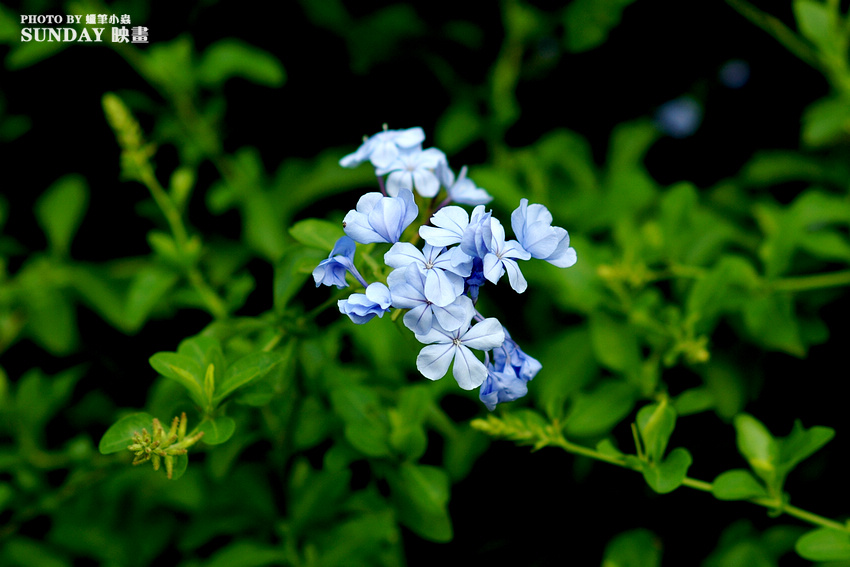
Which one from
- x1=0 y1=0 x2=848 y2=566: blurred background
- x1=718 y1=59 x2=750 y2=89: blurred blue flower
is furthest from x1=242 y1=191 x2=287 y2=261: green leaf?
x1=718 y1=59 x2=750 y2=89: blurred blue flower

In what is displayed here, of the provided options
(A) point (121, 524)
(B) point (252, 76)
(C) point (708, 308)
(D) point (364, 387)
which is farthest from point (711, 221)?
(A) point (121, 524)

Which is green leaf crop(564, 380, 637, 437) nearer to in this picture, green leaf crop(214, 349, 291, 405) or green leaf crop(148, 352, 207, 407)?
green leaf crop(214, 349, 291, 405)

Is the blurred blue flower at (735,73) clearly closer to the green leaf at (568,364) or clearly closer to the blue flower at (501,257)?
the green leaf at (568,364)

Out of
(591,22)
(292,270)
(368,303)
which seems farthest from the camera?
(591,22)

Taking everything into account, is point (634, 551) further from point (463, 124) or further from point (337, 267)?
point (463, 124)

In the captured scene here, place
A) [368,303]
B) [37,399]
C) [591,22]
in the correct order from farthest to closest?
[591,22], [37,399], [368,303]

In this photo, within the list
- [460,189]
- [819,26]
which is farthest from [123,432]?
[819,26]
